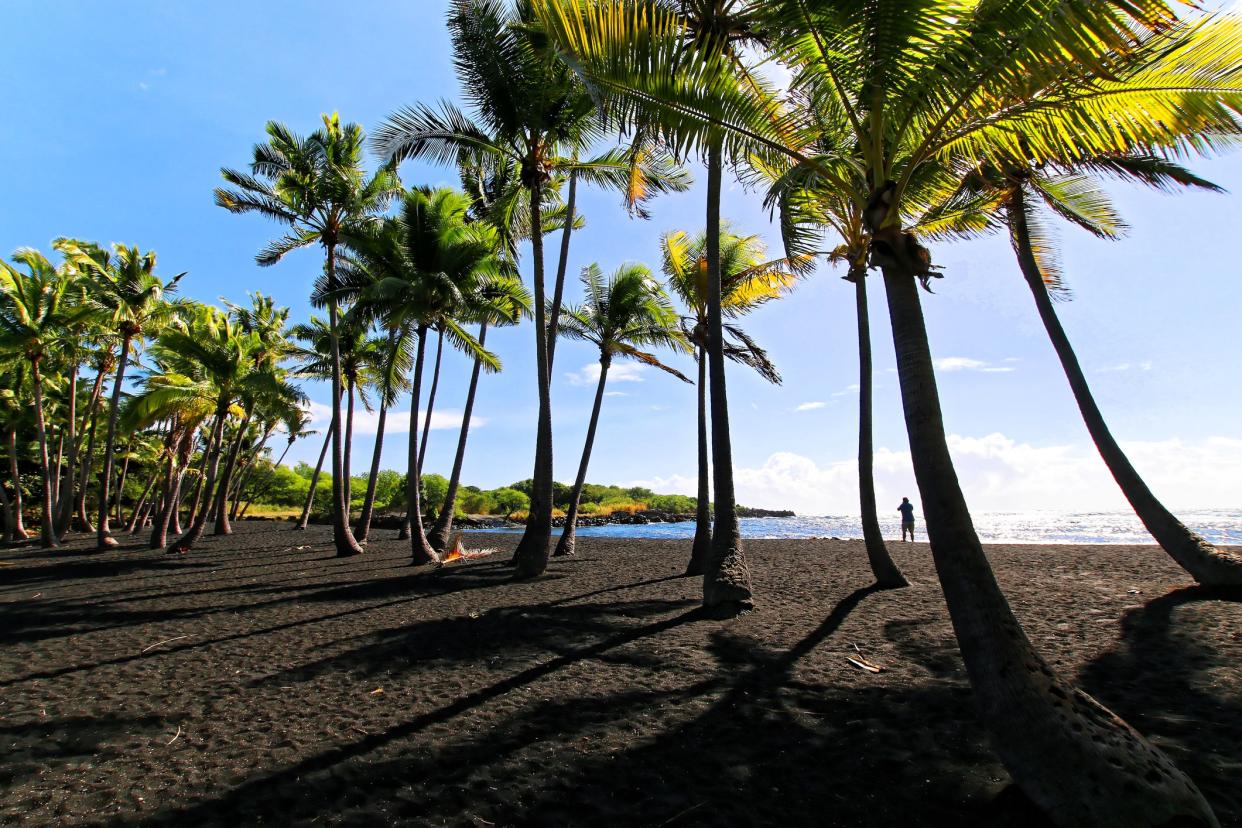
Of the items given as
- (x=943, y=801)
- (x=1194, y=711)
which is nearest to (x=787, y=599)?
(x=1194, y=711)

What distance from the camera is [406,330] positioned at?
1645cm

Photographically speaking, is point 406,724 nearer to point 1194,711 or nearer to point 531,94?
point 1194,711

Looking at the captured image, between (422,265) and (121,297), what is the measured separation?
1165cm

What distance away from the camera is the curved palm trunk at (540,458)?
11891mm

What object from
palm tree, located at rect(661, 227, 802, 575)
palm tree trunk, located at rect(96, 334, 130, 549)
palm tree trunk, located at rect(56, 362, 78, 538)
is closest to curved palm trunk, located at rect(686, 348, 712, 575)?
palm tree, located at rect(661, 227, 802, 575)

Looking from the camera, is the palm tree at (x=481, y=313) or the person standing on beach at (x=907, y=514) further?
the person standing on beach at (x=907, y=514)

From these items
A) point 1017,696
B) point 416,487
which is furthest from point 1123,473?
point 416,487

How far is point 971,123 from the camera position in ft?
16.0

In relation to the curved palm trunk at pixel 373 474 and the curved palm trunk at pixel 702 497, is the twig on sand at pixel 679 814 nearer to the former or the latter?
the curved palm trunk at pixel 702 497

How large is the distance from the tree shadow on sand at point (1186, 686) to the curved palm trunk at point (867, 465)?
3.24 m

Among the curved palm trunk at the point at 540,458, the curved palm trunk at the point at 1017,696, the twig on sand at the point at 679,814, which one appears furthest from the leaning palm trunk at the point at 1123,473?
the curved palm trunk at the point at 540,458

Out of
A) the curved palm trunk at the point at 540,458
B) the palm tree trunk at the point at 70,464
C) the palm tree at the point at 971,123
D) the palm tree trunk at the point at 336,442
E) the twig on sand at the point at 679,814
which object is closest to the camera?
the palm tree at the point at 971,123

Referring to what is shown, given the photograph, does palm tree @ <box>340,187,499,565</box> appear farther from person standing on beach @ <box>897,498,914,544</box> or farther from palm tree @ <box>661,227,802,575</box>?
person standing on beach @ <box>897,498,914,544</box>

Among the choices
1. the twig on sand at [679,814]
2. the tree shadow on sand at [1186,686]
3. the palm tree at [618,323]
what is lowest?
the twig on sand at [679,814]
